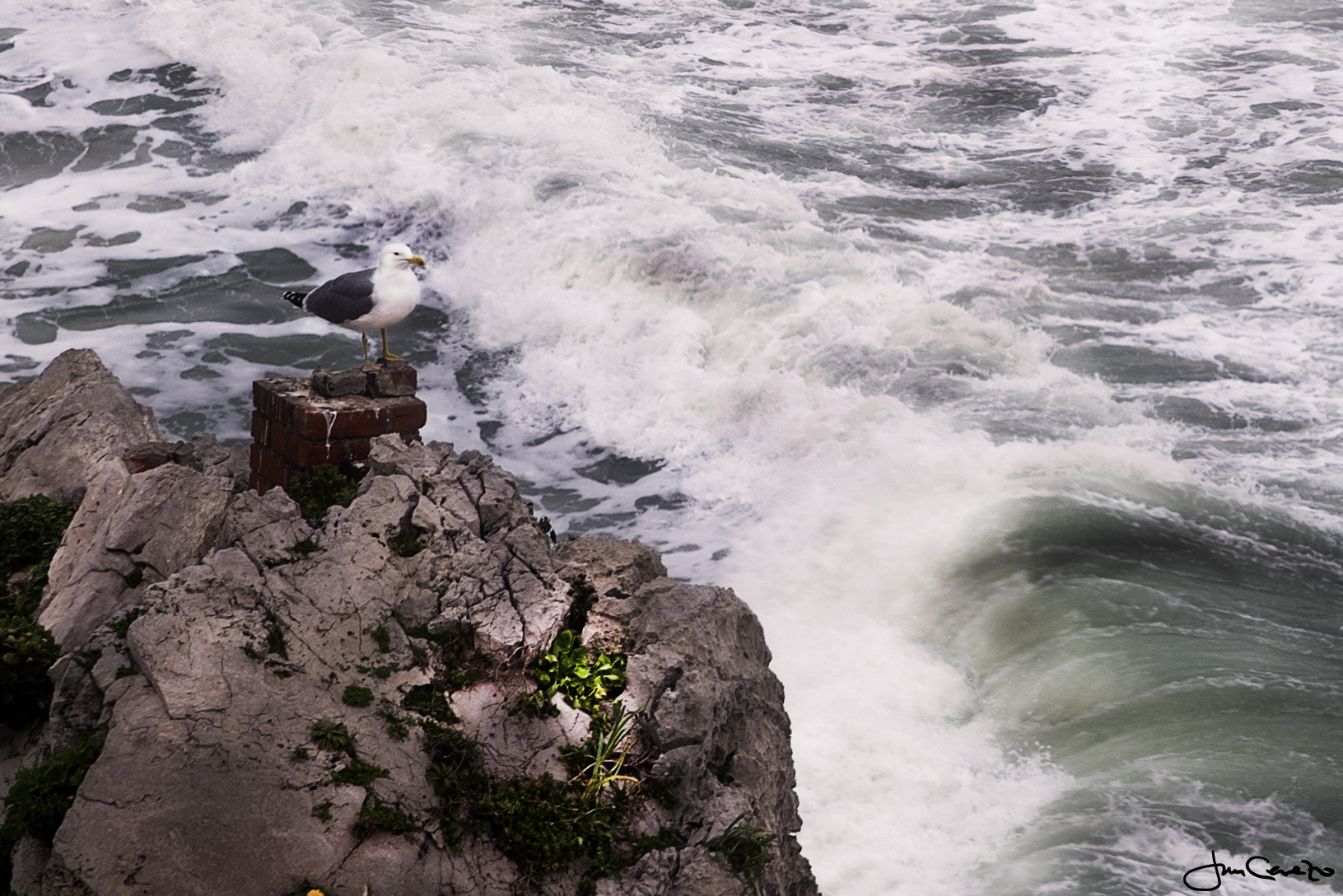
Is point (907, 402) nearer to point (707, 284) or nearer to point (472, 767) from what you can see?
point (707, 284)

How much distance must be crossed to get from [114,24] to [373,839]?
17.2 metres

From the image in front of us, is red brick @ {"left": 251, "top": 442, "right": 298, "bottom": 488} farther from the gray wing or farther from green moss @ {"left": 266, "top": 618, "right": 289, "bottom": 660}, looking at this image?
green moss @ {"left": 266, "top": 618, "right": 289, "bottom": 660}

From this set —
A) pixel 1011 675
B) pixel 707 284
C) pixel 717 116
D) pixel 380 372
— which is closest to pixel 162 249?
pixel 707 284

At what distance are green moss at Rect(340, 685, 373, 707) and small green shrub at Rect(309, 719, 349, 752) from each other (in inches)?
4.7

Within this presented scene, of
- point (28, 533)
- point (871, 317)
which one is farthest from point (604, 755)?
point (871, 317)

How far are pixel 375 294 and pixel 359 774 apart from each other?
220 cm

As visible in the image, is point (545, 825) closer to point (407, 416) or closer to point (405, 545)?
point (405, 545)

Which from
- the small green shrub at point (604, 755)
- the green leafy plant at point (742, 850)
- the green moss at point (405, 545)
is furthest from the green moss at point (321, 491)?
the green leafy plant at point (742, 850)

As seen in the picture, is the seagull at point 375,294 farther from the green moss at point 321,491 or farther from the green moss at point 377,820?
the green moss at point 377,820

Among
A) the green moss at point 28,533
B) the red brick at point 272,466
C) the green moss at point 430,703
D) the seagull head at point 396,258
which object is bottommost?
the green moss at point 28,533

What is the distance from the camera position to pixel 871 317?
11.5m

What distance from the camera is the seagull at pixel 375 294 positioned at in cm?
495

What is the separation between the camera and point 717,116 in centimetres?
1592

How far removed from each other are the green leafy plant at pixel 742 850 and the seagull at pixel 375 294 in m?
2.52
